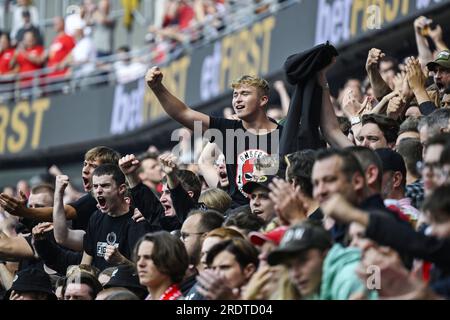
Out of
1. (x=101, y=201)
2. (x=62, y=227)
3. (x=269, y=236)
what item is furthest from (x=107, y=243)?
(x=269, y=236)

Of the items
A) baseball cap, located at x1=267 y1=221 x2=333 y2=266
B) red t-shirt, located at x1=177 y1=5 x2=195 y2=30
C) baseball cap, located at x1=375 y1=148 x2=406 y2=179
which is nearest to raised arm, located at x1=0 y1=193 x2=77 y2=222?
baseball cap, located at x1=375 y1=148 x2=406 y2=179

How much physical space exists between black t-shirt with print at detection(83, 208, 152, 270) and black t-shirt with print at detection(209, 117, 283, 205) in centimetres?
84

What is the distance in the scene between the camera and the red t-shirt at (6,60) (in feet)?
77.6

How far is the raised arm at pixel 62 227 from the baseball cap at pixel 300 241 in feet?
12.3

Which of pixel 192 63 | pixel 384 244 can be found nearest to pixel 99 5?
pixel 192 63

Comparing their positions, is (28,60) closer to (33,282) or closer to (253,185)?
(33,282)

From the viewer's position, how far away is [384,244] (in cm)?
574

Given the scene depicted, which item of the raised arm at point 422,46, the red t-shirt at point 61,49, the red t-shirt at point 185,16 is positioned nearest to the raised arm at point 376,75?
the raised arm at point 422,46

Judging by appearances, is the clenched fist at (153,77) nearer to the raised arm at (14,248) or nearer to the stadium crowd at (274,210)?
the stadium crowd at (274,210)

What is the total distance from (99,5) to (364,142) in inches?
588

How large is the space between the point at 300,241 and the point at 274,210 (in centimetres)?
154

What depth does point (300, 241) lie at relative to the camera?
6.18 metres

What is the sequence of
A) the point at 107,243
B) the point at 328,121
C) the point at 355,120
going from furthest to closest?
the point at 355,120, the point at 107,243, the point at 328,121

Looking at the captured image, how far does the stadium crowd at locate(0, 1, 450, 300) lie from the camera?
5996 millimetres
